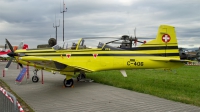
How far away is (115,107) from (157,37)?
4599 millimetres

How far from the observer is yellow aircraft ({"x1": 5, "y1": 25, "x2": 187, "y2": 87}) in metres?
9.23

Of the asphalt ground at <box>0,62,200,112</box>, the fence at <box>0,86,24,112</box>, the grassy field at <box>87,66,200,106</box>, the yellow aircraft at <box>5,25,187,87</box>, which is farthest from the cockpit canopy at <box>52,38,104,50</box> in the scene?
the fence at <box>0,86,24,112</box>

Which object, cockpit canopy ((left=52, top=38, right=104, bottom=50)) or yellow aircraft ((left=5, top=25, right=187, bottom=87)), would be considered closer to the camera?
yellow aircraft ((left=5, top=25, right=187, bottom=87))

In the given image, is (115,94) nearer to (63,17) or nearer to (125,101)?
(125,101)

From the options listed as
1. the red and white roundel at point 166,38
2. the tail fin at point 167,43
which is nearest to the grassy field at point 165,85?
the tail fin at point 167,43

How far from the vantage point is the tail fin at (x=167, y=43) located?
924 cm

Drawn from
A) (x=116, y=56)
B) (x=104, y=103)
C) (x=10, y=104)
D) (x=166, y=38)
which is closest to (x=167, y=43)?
(x=166, y=38)

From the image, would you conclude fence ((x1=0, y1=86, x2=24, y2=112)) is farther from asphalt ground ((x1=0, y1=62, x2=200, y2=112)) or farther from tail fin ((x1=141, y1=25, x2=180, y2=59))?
tail fin ((x1=141, y1=25, x2=180, y2=59))

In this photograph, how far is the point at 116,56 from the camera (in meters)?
9.62

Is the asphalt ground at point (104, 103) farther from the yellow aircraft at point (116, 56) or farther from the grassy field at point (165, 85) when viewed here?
the yellow aircraft at point (116, 56)

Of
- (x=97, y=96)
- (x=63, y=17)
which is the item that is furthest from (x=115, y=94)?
(x=63, y=17)

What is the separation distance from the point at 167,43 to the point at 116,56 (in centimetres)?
239

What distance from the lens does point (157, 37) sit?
31.0 ft

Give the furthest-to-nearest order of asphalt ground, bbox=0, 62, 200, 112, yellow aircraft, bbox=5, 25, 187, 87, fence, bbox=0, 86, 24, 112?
yellow aircraft, bbox=5, 25, 187, 87
asphalt ground, bbox=0, 62, 200, 112
fence, bbox=0, 86, 24, 112
